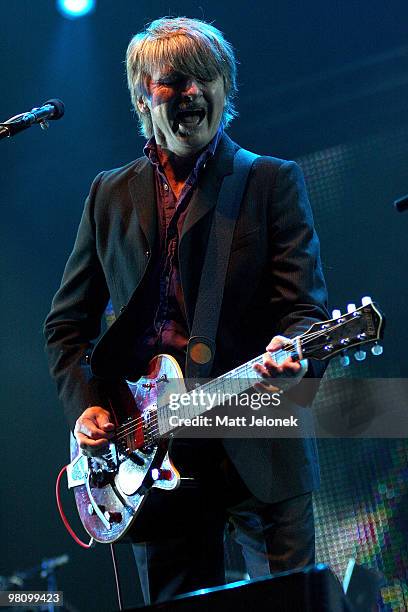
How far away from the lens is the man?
2211mm

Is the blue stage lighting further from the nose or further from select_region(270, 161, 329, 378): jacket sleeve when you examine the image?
select_region(270, 161, 329, 378): jacket sleeve

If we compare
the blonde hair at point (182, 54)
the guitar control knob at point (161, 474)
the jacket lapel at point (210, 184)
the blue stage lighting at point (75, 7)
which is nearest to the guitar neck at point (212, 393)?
the guitar control knob at point (161, 474)

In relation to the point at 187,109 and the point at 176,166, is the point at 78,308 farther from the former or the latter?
the point at 187,109

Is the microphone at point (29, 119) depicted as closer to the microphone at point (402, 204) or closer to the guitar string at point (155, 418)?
the guitar string at point (155, 418)

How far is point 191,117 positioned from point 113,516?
121 cm

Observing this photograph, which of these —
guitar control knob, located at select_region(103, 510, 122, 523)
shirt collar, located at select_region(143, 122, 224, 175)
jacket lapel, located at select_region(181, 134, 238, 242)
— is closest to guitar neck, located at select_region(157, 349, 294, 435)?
guitar control knob, located at select_region(103, 510, 122, 523)

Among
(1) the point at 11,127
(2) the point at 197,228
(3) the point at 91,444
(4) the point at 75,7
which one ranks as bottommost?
(3) the point at 91,444

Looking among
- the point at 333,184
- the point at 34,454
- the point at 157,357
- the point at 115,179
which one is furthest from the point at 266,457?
the point at 34,454

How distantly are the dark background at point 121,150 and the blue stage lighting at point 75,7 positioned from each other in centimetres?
4

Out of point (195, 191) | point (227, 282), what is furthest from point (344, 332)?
point (195, 191)

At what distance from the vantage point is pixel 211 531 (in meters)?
2.32

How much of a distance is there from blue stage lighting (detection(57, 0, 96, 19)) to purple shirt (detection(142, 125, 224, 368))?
2235 mm

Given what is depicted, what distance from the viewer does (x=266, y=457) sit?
2.20 metres

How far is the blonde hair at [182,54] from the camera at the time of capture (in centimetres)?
257
